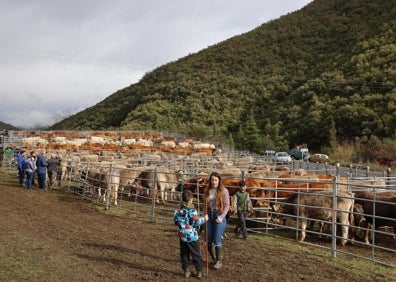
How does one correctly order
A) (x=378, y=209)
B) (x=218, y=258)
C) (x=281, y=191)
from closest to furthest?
1. (x=218, y=258)
2. (x=378, y=209)
3. (x=281, y=191)

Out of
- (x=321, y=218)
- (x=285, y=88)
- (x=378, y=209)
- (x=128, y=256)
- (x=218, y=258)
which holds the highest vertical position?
(x=285, y=88)

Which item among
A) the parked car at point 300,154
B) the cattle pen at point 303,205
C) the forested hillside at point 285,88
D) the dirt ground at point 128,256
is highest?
the forested hillside at point 285,88

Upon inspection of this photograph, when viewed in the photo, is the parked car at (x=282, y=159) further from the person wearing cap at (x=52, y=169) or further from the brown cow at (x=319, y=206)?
the brown cow at (x=319, y=206)

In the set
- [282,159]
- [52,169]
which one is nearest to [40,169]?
[52,169]

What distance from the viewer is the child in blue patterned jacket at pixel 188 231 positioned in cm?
697

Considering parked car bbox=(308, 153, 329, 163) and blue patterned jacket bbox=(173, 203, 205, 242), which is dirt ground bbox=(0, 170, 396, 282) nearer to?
blue patterned jacket bbox=(173, 203, 205, 242)

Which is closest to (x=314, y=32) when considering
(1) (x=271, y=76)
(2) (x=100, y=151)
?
(1) (x=271, y=76)

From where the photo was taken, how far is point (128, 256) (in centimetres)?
835

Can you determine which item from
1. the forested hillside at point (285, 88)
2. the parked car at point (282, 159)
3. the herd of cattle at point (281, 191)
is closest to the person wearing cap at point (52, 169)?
the herd of cattle at point (281, 191)

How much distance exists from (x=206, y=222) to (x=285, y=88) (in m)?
51.5

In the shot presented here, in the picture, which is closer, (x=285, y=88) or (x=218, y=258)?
(x=218, y=258)

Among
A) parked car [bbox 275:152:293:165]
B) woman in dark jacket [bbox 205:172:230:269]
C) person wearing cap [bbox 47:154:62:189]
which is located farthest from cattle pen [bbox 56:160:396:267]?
parked car [bbox 275:152:293:165]

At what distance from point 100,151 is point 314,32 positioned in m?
54.5

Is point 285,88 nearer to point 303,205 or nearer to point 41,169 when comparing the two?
point 41,169
